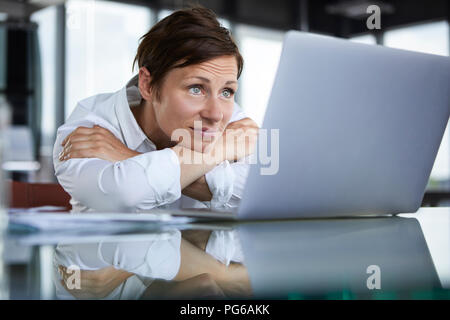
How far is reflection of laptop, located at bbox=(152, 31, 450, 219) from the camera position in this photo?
68 centimetres

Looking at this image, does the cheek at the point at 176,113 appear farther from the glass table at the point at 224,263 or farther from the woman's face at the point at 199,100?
the glass table at the point at 224,263

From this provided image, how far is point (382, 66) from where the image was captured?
746 mm

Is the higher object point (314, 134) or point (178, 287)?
point (314, 134)

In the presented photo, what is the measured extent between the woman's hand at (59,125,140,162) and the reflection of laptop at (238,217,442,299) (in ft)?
1.68

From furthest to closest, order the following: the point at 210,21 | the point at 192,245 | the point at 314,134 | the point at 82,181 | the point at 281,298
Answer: the point at 210,21 < the point at 82,181 < the point at 314,134 < the point at 192,245 < the point at 281,298

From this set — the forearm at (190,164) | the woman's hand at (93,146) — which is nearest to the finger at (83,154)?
the woman's hand at (93,146)

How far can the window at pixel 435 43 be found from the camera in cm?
600

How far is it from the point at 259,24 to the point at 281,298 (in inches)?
250

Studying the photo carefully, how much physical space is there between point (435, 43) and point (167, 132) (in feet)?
18.2

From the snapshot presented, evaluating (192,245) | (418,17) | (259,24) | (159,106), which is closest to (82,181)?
(159,106)

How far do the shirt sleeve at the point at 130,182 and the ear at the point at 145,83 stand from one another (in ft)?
1.48

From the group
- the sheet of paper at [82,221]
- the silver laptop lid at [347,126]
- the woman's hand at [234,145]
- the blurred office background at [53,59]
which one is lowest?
the sheet of paper at [82,221]

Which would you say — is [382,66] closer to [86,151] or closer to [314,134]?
[314,134]

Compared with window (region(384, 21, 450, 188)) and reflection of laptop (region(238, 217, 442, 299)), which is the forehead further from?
window (region(384, 21, 450, 188))
